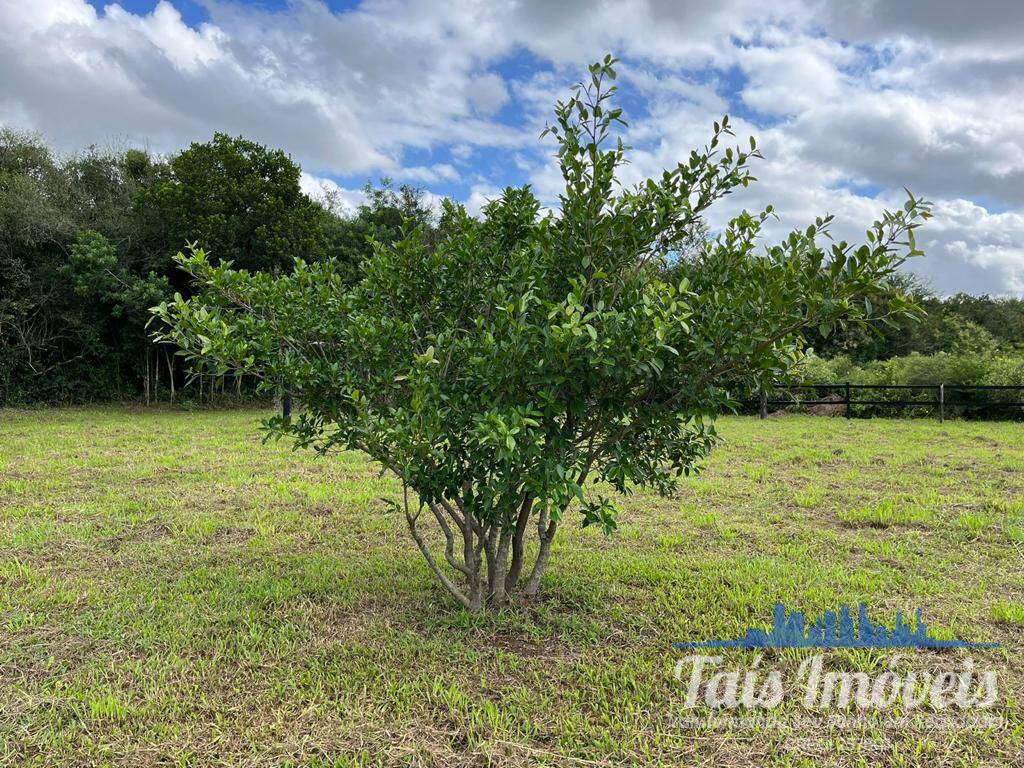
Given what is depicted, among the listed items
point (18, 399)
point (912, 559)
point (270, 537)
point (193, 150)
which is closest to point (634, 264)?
point (912, 559)

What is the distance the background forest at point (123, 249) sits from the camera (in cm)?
1414

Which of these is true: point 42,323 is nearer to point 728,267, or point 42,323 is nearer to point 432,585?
point 432,585

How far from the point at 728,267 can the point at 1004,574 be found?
9.92ft

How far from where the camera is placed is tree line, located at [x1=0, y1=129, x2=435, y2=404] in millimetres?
14117

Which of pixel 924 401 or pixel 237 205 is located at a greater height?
pixel 237 205

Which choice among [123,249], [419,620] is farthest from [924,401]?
[123,249]

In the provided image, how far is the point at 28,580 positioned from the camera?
163 inches

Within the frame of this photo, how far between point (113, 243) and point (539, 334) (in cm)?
1568

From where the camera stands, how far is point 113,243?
49.2 ft

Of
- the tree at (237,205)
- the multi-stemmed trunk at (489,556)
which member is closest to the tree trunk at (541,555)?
the multi-stemmed trunk at (489,556)

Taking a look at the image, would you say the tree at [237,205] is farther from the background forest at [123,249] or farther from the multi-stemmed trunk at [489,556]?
the multi-stemmed trunk at [489,556]

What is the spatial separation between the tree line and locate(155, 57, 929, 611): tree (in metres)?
11.0

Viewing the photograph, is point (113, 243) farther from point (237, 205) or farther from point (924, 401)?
point (924, 401)

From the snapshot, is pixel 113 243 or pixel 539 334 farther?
pixel 113 243
